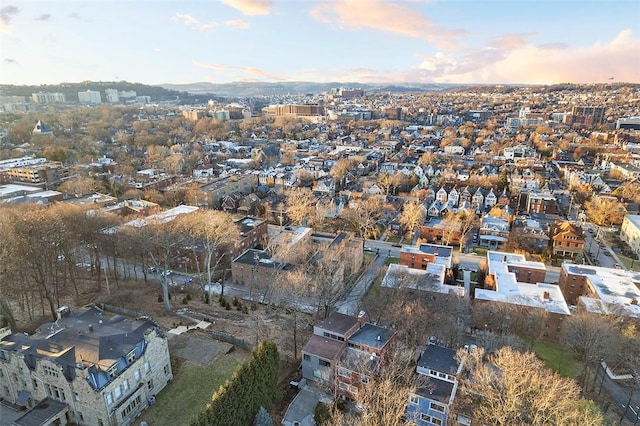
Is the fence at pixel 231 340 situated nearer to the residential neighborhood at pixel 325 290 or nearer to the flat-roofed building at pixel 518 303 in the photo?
the residential neighborhood at pixel 325 290

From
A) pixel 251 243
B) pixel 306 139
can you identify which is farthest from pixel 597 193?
pixel 306 139

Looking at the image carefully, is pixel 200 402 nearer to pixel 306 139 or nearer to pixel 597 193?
pixel 597 193

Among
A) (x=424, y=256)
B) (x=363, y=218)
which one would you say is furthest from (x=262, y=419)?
(x=363, y=218)

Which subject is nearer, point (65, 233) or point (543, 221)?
point (65, 233)

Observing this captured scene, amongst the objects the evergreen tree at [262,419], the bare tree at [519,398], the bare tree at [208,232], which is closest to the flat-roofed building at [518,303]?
the bare tree at [519,398]

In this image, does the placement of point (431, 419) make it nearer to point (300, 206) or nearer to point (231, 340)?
point (231, 340)

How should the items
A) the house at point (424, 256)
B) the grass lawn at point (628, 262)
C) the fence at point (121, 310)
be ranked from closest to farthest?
the fence at point (121, 310)
the house at point (424, 256)
the grass lawn at point (628, 262)
